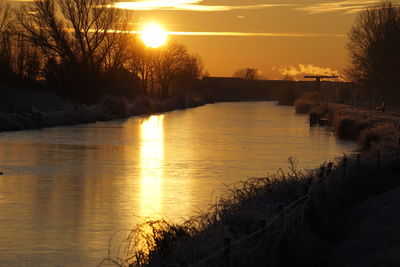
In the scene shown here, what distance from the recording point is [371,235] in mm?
13414

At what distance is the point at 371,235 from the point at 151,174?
40.1 feet

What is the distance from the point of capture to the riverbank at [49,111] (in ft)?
155

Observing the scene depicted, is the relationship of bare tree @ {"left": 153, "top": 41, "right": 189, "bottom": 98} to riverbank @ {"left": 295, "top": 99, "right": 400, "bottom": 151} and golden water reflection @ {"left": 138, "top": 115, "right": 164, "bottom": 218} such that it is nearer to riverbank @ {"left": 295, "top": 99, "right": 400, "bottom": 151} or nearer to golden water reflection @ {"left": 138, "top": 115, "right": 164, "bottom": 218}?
riverbank @ {"left": 295, "top": 99, "right": 400, "bottom": 151}

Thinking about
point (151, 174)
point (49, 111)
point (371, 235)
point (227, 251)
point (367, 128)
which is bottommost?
point (151, 174)

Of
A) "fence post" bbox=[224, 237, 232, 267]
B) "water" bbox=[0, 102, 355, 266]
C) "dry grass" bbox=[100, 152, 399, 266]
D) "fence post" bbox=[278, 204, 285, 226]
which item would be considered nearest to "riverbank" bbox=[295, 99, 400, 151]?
"water" bbox=[0, 102, 355, 266]

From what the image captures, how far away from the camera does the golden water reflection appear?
58.0 feet

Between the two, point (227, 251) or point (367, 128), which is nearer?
point (227, 251)

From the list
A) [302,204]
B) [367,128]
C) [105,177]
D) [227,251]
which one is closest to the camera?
[227,251]

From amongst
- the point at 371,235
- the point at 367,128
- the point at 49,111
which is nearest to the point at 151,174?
the point at 371,235

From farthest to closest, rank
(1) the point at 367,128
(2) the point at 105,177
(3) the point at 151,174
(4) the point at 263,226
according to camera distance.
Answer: (1) the point at 367,128
(3) the point at 151,174
(2) the point at 105,177
(4) the point at 263,226

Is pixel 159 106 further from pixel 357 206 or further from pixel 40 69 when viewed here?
pixel 357 206

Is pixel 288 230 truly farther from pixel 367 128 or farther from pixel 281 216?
pixel 367 128

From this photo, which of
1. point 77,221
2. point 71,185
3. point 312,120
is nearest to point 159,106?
point 312,120

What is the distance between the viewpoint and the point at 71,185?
21.3m
